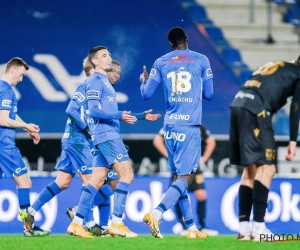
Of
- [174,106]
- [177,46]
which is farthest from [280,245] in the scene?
[177,46]

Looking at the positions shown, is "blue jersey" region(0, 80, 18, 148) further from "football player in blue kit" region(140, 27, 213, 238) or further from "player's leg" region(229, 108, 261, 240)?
"player's leg" region(229, 108, 261, 240)

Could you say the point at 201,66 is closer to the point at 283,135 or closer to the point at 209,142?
the point at 209,142

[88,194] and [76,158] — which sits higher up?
[76,158]

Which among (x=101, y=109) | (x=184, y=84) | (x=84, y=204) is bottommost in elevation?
(x=84, y=204)

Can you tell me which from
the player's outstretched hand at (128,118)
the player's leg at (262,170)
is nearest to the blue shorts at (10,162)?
the player's outstretched hand at (128,118)

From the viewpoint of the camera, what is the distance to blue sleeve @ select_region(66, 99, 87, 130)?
847cm

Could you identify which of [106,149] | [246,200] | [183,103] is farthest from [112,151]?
[246,200]

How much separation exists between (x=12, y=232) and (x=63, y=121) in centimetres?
448

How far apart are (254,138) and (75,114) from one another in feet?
8.36

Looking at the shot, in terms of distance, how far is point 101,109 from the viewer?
758cm

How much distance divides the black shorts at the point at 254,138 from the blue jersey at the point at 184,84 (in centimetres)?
84

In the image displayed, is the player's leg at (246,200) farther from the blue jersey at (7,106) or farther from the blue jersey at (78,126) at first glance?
the blue jersey at (7,106)

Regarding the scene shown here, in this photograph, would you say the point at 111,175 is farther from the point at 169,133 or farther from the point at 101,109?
the point at 169,133

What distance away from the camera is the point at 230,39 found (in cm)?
1588
